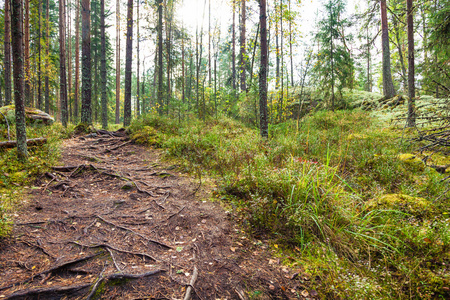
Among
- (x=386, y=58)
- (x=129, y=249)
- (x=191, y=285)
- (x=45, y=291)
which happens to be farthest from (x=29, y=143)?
(x=386, y=58)

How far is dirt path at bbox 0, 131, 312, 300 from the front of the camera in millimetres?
1963

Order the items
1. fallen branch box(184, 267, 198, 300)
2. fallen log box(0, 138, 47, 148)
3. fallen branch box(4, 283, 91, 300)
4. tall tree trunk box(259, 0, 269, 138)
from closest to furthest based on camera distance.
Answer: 1. fallen branch box(4, 283, 91, 300)
2. fallen branch box(184, 267, 198, 300)
3. fallen log box(0, 138, 47, 148)
4. tall tree trunk box(259, 0, 269, 138)

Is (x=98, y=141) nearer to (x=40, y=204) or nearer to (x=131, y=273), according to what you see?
(x=40, y=204)

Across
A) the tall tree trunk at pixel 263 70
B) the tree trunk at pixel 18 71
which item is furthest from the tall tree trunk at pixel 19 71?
the tall tree trunk at pixel 263 70

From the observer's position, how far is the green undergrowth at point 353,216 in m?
1.98

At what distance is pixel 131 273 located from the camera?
2.13m

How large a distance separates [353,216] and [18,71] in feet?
22.7

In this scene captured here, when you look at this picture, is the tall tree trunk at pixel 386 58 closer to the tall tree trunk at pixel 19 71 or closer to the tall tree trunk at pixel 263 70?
the tall tree trunk at pixel 263 70

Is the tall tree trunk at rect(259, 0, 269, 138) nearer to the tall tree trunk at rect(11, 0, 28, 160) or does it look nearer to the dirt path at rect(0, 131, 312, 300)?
the dirt path at rect(0, 131, 312, 300)

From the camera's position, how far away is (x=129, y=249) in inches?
103

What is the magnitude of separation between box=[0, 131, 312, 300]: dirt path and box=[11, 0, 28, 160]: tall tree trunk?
3.11ft

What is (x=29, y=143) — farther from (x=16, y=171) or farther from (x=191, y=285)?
(x=191, y=285)

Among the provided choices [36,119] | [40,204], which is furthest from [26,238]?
[36,119]

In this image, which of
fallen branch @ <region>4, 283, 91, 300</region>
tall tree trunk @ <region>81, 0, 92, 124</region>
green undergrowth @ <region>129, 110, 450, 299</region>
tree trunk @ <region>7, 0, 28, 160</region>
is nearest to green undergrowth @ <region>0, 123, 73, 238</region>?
tree trunk @ <region>7, 0, 28, 160</region>
